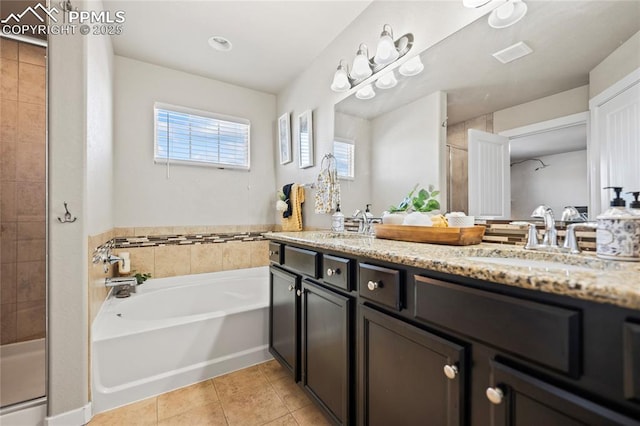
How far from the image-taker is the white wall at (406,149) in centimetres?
150

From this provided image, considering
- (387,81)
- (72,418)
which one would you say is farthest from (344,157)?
(72,418)

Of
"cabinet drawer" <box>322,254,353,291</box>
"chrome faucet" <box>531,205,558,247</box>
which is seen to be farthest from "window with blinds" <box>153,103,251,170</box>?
"chrome faucet" <box>531,205,558,247</box>

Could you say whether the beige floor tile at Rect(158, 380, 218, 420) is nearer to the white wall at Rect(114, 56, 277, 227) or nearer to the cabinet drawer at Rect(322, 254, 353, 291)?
the cabinet drawer at Rect(322, 254, 353, 291)

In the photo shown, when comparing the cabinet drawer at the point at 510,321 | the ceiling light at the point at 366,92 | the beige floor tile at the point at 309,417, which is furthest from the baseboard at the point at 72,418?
the ceiling light at the point at 366,92

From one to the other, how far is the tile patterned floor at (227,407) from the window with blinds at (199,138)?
199 centimetres

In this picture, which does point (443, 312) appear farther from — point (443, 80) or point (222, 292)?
point (222, 292)

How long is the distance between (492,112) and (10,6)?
291 centimetres

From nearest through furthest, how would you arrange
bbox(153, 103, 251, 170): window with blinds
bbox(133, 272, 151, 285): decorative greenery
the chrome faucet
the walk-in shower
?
the chrome faucet, the walk-in shower, bbox(133, 272, 151, 285): decorative greenery, bbox(153, 103, 251, 170): window with blinds

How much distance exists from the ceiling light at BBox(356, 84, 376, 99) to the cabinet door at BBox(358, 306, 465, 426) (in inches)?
57.5

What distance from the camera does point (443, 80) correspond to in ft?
4.80

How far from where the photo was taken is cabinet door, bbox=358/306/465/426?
0.72m

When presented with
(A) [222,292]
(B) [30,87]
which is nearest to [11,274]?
(B) [30,87]

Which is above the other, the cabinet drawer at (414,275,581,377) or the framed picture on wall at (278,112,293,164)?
Answer: the framed picture on wall at (278,112,293,164)

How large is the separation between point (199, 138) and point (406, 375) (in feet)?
9.08
